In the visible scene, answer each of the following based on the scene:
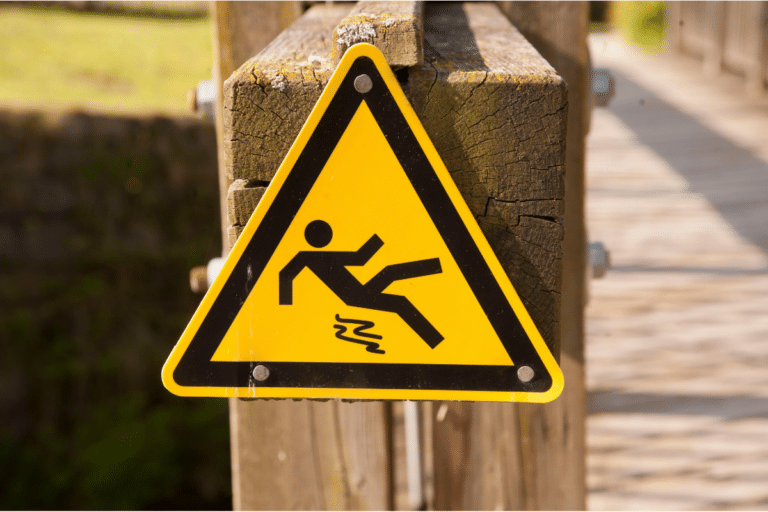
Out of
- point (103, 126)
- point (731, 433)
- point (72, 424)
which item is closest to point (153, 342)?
point (72, 424)

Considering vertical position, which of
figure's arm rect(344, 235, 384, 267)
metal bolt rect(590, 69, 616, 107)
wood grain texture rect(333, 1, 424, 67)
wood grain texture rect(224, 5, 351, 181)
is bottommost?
figure's arm rect(344, 235, 384, 267)

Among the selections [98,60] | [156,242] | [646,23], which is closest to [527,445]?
[156,242]

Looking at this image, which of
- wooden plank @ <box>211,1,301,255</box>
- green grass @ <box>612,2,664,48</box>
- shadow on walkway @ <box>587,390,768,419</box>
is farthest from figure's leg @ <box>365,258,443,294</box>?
green grass @ <box>612,2,664,48</box>

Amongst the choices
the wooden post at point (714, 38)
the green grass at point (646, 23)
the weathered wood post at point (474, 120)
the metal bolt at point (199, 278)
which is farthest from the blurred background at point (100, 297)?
the green grass at point (646, 23)

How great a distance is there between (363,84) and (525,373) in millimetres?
400

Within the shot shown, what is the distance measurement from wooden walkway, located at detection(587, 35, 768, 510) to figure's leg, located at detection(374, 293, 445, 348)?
2.59 meters

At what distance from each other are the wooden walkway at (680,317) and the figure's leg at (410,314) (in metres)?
2.59

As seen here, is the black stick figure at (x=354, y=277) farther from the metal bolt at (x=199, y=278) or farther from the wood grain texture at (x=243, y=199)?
the metal bolt at (x=199, y=278)

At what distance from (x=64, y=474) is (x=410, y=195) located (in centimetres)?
702

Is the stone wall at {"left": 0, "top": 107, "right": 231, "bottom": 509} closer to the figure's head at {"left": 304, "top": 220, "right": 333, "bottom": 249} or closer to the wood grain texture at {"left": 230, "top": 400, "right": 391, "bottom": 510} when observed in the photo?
the wood grain texture at {"left": 230, "top": 400, "right": 391, "bottom": 510}

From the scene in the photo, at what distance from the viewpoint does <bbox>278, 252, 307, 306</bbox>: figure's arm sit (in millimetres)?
752

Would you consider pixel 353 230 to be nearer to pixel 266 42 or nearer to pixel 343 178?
pixel 343 178

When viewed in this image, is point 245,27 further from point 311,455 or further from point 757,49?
point 757,49

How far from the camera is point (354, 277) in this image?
0.74m
